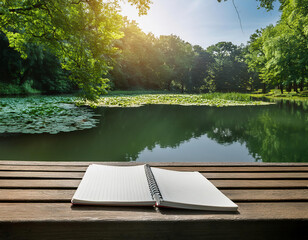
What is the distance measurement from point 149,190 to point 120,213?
0.61 ft

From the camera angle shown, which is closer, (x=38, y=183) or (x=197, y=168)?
(x=38, y=183)

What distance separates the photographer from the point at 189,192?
110 centimetres

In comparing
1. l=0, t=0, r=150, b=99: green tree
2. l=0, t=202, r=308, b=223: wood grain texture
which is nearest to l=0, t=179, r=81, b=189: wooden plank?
l=0, t=202, r=308, b=223: wood grain texture

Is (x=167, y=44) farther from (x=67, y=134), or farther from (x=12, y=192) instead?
(x=12, y=192)

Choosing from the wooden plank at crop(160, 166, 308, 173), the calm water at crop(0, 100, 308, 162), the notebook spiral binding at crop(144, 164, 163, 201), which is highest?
the notebook spiral binding at crop(144, 164, 163, 201)

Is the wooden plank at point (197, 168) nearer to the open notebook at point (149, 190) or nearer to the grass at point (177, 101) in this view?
the open notebook at point (149, 190)

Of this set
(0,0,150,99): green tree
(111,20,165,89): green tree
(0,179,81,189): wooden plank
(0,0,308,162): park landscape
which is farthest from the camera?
(111,20,165,89): green tree

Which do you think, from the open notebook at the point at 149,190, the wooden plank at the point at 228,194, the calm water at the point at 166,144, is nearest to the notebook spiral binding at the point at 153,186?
the open notebook at the point at 149,190

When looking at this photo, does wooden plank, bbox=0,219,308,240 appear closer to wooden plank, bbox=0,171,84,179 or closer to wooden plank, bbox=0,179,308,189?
wooden plank, bbox=0,179,308,189

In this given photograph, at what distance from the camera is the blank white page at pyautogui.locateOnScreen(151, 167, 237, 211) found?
979 millimetres

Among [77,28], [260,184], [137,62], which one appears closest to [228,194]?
[260,184]

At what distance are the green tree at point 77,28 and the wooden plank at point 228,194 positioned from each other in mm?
6446

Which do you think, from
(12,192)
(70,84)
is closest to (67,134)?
(12,192)

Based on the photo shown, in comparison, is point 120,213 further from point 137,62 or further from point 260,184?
point 137,62
